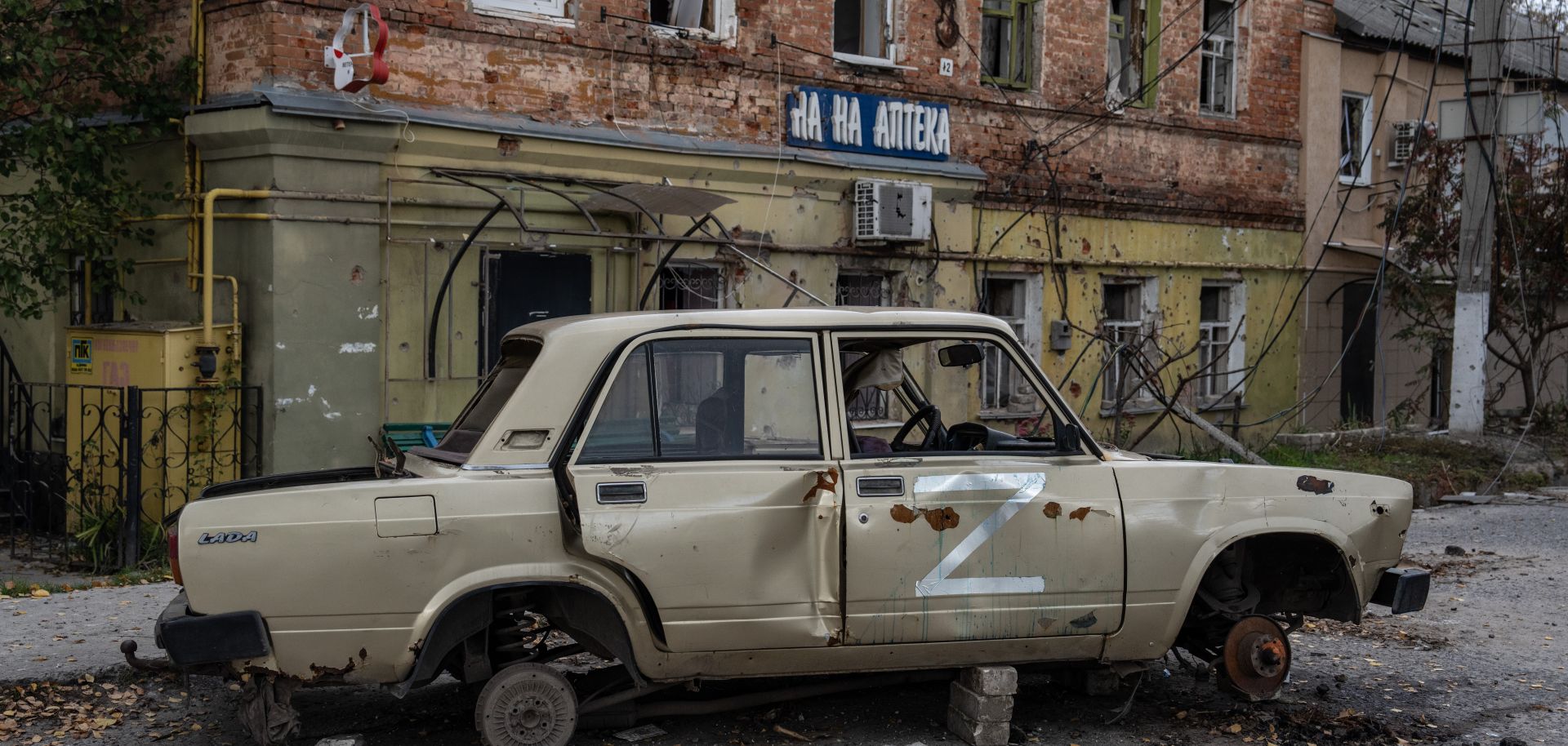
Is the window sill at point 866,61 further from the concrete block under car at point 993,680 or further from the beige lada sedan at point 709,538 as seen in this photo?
the concrete block under car at point 993,680

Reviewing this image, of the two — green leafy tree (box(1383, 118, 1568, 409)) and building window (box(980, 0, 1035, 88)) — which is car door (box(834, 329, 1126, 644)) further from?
green leafy tree (box(1383, 118, 1568, 409))

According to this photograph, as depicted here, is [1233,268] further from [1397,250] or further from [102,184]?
[102,184]

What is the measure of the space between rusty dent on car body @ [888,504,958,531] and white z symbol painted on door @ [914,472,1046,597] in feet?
0.24

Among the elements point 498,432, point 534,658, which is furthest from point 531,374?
point 534,658

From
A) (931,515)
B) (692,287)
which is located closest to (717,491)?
(931,515)

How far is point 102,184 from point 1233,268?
12099mm

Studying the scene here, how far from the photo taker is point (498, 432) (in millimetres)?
5168

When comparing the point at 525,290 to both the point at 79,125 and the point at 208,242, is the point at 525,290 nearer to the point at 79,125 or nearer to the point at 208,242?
the point at 208,242

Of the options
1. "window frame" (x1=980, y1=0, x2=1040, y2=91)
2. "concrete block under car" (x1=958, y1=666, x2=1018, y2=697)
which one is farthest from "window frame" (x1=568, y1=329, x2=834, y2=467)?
"window frame" (x1=980, y1=0, x2=1040, y2=91)

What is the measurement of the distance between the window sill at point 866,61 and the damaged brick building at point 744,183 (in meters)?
0.05

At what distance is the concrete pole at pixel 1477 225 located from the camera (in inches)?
581

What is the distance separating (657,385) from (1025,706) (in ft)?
7.51

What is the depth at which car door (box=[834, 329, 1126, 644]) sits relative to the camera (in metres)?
5.38

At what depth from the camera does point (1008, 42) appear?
1430cm
